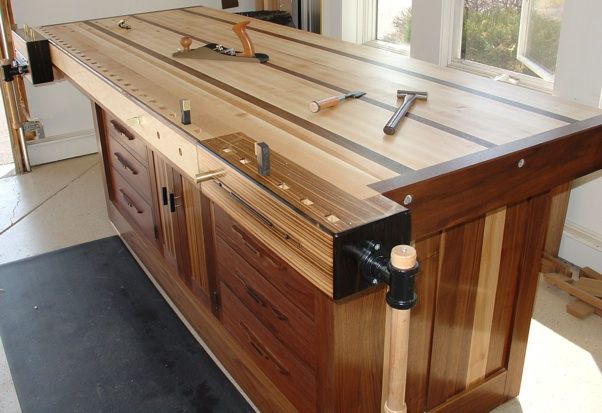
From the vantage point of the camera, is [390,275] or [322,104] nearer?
[390,275]

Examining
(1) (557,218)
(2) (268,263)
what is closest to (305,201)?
(2) (268,263)

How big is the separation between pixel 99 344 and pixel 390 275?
5.06 ft

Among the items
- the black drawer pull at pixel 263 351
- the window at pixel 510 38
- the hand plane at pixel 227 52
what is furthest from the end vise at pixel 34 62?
the window at pixel 510 38

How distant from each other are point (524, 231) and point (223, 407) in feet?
3.32

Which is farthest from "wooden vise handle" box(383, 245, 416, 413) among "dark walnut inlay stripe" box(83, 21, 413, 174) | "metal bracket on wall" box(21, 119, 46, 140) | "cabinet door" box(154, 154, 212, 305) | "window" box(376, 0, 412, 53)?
"metal bracket on wall" box(21, 119, 46, 140)

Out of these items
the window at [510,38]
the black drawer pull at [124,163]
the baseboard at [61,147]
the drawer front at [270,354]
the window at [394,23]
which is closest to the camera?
the drawer front at [270,354]

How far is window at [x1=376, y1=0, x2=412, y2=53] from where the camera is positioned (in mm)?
3428

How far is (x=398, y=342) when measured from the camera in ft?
3.29

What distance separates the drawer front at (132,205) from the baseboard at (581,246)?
165 centimetres

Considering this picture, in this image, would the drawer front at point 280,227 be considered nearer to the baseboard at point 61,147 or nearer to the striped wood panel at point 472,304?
the striped wood panel at point 472,304

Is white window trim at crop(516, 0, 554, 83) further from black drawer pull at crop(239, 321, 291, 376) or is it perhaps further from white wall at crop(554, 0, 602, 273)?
black drawer pull at crop(239, 321, 291, 376)

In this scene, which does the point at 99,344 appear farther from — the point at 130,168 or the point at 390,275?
the point at 390,275

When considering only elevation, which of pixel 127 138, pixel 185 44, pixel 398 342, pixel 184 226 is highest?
pixel 185 44

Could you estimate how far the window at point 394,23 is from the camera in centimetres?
343
